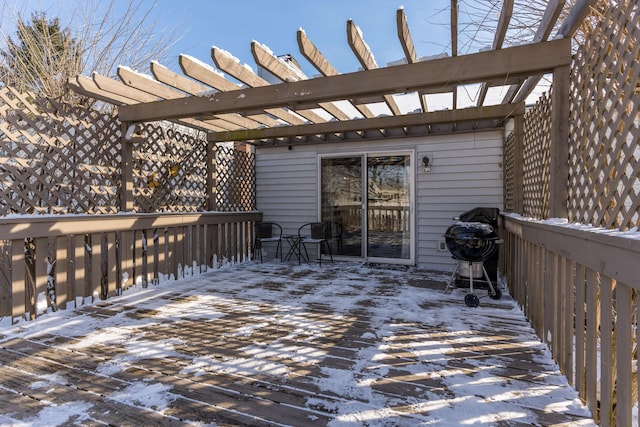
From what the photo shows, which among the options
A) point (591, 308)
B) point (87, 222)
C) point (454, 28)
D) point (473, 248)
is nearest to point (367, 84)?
point (454, 28)

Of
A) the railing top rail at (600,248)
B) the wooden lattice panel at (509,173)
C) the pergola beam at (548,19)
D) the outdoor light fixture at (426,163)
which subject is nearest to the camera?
the railing top rail at (600,248)

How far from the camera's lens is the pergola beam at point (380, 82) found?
245 centimetres

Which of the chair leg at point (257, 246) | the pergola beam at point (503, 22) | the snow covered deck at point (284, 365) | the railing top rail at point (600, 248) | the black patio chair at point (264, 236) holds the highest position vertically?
the pergola beam at point (503, 22)

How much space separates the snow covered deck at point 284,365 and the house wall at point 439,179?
191cm

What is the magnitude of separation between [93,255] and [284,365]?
2605mm

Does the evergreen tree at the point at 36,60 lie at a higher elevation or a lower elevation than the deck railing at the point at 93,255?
higher

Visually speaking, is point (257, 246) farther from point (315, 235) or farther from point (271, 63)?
point (271, 63)

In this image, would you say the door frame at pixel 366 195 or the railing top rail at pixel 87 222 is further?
the door frame at pixel 366 195

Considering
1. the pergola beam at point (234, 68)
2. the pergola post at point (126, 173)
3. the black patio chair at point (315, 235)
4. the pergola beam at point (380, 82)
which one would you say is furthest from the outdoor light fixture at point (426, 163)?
the pergola post at point (126, 173)

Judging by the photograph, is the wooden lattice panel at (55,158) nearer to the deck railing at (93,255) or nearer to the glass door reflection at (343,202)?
the deck railing at (93,255)

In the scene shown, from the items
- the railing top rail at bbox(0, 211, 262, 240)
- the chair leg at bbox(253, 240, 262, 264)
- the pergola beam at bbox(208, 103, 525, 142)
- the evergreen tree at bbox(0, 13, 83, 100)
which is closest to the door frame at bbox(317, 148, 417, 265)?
the pergola beam at bbox(208, 103, 525, 142)

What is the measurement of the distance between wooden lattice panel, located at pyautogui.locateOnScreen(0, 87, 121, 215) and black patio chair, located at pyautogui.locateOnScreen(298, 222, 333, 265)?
2876 mm

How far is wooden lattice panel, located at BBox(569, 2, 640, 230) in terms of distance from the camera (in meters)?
1.40

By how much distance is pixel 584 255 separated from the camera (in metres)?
1.61
